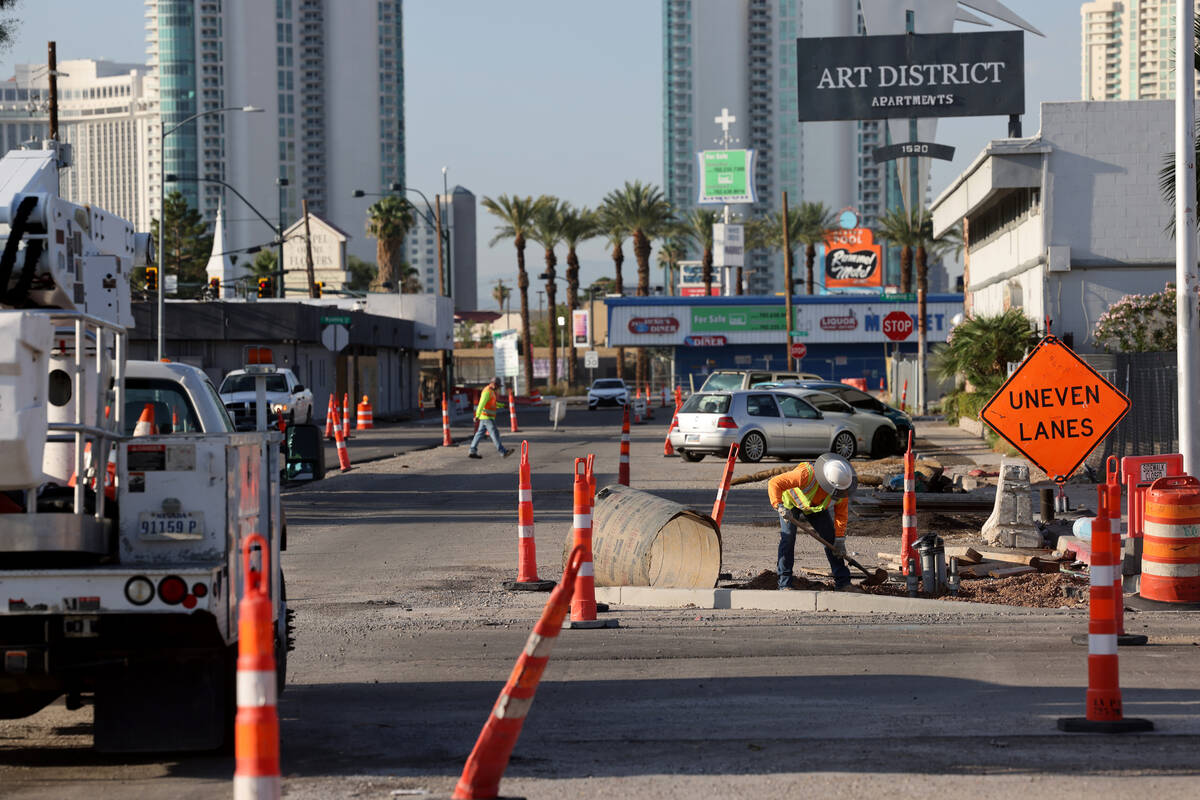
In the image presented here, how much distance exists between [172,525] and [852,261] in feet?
387

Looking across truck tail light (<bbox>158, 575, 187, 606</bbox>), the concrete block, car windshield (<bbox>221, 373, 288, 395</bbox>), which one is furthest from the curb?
car windshield (<bbox>221, 373, 288, 395</bbox>)

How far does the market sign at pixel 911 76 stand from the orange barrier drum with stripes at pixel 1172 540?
28.1 m

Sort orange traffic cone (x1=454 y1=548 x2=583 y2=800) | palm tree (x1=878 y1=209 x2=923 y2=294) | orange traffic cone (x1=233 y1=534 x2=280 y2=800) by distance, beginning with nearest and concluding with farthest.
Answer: orange traffic cone (x1=233 y1=534 x2=280 y2=800)
orange traffic cone (x1=454 y1=548 x2=583 y2=800)
palm tree (x1=878 y1=209 x2=923 y2=294)

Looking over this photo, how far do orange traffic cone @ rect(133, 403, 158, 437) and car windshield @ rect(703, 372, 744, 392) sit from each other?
1115 inches

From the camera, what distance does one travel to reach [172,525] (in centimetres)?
604

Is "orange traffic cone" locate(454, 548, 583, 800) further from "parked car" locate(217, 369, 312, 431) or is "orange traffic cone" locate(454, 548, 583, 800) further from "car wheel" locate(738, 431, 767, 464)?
"parked car" locate(217, 369, 312, 431)

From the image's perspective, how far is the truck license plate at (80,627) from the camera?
5902 mm

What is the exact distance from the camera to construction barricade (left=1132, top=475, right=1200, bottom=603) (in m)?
11.2

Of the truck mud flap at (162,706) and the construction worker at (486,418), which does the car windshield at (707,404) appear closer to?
the construction worker at (486,418)

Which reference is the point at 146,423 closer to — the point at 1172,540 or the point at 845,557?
the point at 845,557

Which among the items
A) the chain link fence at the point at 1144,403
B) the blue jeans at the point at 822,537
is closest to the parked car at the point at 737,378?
the chain link fence at the point at 1144,403

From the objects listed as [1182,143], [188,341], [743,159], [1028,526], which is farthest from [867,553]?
[743,159]

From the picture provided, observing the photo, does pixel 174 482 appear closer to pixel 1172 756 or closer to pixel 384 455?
pixel 1172 756

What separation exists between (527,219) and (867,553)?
7374 cm
